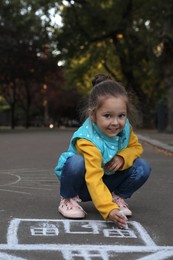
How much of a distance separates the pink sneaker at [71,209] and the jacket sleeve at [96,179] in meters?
0.41

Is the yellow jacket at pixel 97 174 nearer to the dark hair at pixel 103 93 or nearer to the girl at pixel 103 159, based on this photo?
the girl at pixel 103 159

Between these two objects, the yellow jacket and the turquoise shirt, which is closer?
the yellow jacket

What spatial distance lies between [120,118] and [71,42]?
28.6 m

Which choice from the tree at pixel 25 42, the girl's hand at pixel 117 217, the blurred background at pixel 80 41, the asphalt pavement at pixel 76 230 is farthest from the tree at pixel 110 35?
the girl's hand at pixel 117 217

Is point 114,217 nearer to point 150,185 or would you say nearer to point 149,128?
point 150,185

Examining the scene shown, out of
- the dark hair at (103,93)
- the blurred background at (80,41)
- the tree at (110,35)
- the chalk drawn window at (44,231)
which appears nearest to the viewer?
the chalk drawn window at (44,231)

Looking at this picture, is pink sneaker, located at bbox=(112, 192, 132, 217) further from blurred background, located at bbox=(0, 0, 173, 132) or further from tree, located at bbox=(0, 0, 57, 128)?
tree, located at bbox=(0, 0, 57, 128)

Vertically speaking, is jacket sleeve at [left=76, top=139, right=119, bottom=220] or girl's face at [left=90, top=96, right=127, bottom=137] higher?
girl's face at [left=90, top=96, right=127, bottom=137]

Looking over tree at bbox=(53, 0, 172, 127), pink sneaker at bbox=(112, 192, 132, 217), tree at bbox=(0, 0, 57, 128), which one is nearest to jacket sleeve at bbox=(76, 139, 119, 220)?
pink sneaker at bbox=(112, 192, 132, 217)

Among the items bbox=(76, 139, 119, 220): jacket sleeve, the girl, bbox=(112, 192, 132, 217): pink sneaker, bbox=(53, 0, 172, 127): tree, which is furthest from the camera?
bbox=(53, 0, 172, 127): tree

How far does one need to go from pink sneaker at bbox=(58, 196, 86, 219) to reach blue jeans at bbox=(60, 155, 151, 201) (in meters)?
0.06

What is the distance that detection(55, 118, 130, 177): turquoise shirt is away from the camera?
4.42 meters

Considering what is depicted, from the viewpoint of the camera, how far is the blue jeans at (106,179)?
4426 mm

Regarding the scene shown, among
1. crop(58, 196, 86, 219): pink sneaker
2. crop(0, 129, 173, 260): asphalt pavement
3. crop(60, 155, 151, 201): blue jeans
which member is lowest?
crop(0, 129, 173, 260): asphalt pavement
